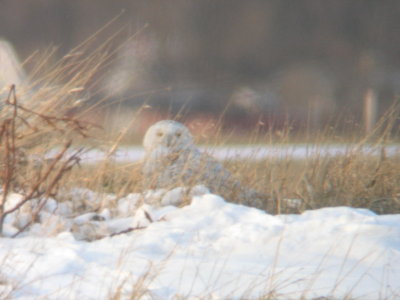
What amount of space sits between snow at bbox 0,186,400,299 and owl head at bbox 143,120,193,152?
116 cm

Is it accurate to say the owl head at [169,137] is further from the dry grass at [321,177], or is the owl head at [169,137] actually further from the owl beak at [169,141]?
the dry grass at [321,177]

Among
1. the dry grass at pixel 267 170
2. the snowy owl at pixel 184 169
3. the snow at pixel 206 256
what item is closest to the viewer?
the snow at pixel 206 256

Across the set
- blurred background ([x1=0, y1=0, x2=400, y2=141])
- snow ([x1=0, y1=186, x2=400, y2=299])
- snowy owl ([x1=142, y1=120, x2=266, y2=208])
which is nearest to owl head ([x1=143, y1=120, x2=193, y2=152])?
snowy owl ([x1=142, y1=120, x2=266, y2=208])

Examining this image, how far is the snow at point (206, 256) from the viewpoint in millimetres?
2021

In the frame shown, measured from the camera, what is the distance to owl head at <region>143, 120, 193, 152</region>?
4.18 meters

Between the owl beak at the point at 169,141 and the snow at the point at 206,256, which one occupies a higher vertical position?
the owl beak at the point at 169,141

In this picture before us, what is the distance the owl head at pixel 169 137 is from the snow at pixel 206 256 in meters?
1.16

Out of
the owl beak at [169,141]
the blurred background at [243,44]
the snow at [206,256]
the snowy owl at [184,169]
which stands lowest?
the snow at [206,256]

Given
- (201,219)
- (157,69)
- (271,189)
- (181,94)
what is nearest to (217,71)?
(157,69)

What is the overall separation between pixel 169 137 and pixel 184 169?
620 millimetres

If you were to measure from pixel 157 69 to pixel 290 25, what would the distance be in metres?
2.96

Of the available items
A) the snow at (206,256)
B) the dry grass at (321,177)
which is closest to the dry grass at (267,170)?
the dry grass at (321,177)

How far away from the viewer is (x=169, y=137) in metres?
4.27

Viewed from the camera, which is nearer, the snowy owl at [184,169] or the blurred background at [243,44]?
the snowy owl at [184,169]
